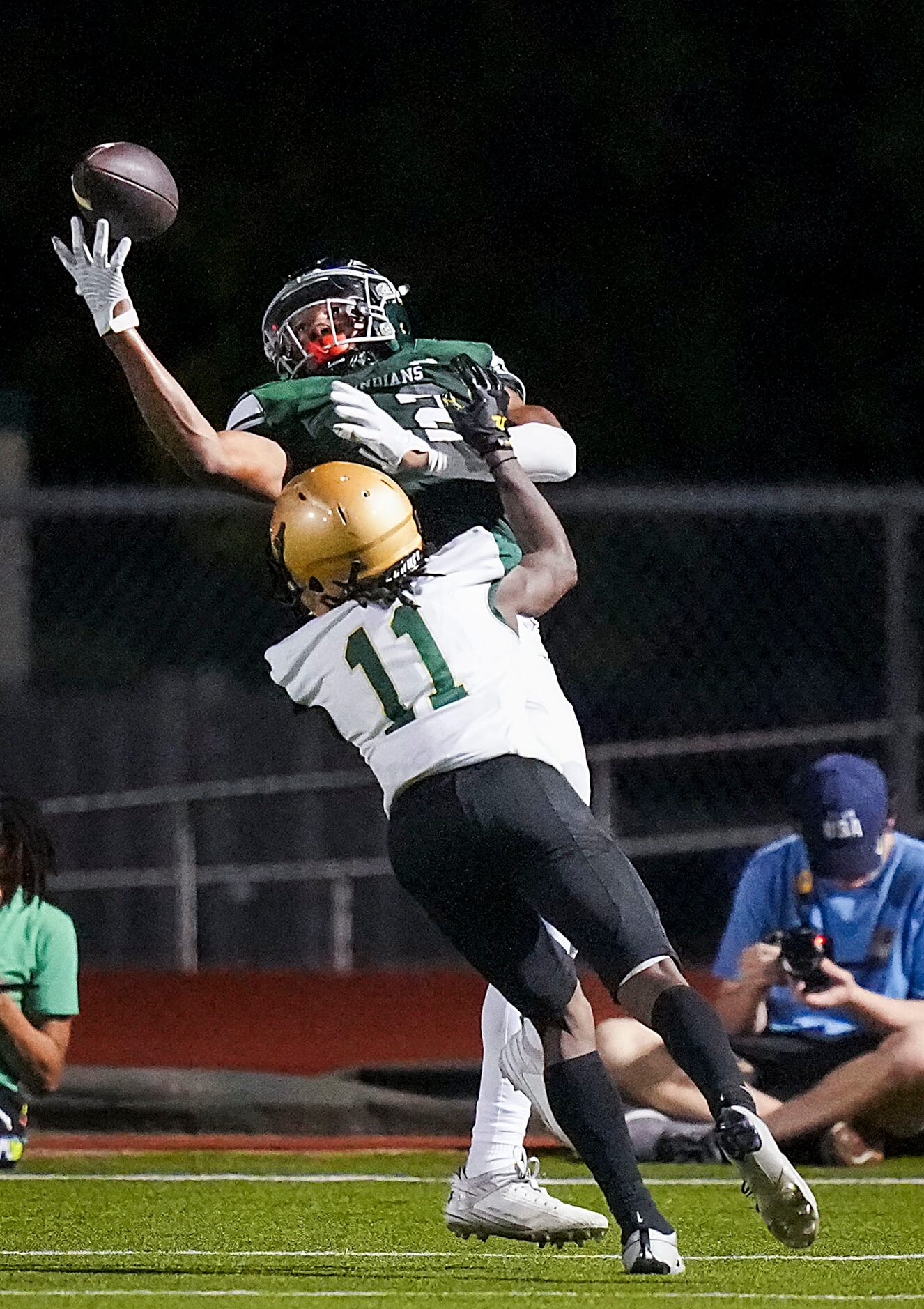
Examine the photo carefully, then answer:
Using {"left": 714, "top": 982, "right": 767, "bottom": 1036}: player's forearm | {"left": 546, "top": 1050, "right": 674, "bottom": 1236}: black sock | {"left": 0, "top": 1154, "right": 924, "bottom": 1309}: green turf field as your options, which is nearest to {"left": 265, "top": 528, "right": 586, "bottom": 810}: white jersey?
{"left": 546, "top": 1050, "right": 674, "bottom": 1236}: black sock

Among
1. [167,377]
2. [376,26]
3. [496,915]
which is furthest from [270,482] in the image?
[376,26]

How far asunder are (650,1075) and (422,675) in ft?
9.02

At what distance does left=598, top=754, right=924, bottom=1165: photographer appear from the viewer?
7.85 m

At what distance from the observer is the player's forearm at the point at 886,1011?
308 inches

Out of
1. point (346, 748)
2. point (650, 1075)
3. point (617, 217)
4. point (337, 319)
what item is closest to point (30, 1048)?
point (650, 1075)

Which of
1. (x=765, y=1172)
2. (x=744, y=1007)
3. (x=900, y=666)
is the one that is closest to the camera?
(x=765, y=1172)

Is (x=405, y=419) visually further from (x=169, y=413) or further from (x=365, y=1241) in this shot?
(x=365, y=1241)

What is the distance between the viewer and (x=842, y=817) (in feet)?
26.3

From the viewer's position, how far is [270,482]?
6.07 metres

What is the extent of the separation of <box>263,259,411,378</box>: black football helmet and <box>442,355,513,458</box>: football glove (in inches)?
9.0

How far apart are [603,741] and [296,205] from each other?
13.6 ft

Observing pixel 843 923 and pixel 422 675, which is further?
pixel 843 923

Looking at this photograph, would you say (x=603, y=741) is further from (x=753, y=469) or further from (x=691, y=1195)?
(x=691, y=1195)

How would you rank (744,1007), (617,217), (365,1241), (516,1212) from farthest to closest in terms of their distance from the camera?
(617,217)
(744,1007)
(365,1241)
(516,1212)
